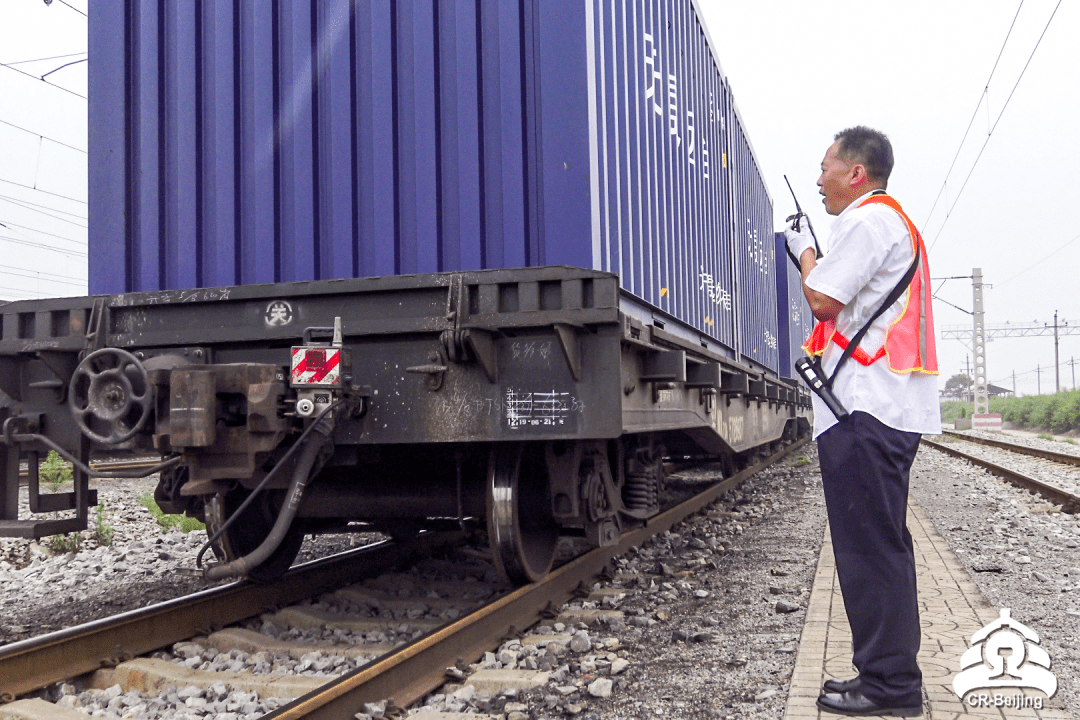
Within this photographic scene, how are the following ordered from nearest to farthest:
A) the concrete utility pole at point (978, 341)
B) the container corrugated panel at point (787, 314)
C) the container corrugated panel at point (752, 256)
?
1. the container corrugated panel at point (752, 256)
2. the container corrugated panel at point (787, 314)
3. the concrete utility pole at point (978, 341)

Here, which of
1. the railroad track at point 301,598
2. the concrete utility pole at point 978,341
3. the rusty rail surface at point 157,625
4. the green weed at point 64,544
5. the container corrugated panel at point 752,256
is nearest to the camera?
the railroad track at point 301,598

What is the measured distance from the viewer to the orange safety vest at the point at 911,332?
2564 millimetres

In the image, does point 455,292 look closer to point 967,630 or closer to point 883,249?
point 883,249

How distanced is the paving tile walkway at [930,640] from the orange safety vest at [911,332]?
3.40 feet

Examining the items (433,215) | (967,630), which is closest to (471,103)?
(433,215)

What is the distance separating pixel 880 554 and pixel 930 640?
1.09m

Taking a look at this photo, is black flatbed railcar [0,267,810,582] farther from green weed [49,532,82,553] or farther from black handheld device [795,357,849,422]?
green weed [49,532,82,553]

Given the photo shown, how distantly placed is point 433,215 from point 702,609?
2.37 meters

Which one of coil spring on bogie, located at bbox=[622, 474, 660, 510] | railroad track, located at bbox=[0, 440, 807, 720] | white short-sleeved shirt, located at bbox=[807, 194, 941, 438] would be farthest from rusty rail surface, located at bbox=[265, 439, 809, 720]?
white short-sleeved shirt, located at bbox=[807, 194, 941, 438]

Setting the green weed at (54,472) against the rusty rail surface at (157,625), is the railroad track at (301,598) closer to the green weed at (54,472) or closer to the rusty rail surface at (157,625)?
the rusty rail surface at (157,625)

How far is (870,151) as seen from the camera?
2703 mm

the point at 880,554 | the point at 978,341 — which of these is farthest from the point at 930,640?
the point at 978,341

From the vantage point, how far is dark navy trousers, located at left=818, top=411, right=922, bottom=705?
2514mm

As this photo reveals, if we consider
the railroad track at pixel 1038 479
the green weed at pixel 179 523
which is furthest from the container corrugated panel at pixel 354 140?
the railroad track at pixel 1038 479
